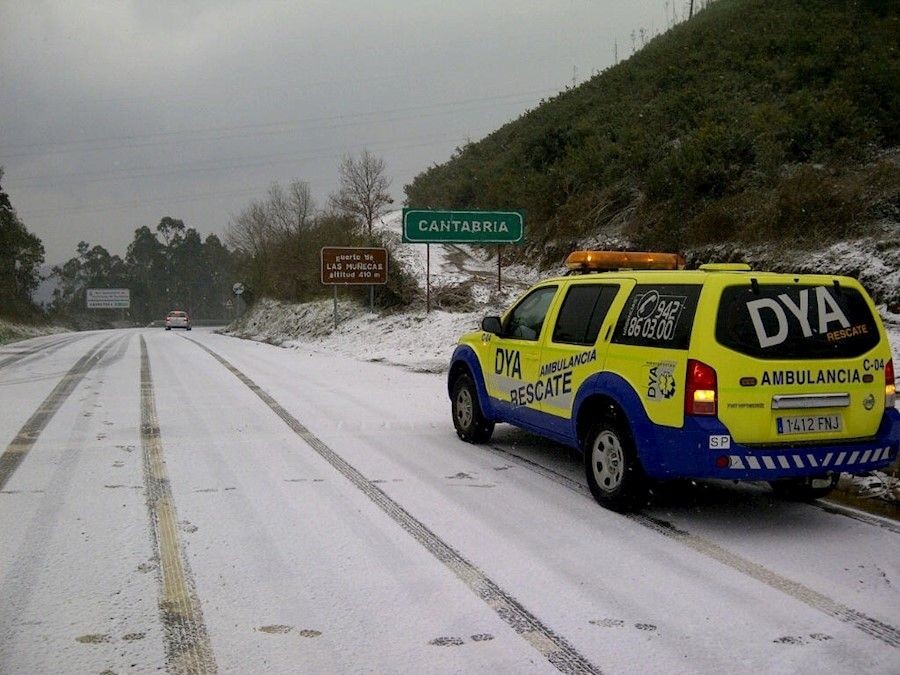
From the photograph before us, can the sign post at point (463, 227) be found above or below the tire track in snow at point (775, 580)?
above

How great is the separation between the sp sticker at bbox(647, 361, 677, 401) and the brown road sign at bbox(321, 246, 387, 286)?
21845mm

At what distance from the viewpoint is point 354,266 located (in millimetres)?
26906

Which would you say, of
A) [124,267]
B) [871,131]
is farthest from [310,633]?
[124,267]

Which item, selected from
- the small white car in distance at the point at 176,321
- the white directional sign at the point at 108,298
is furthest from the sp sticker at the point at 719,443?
the white directional sign at the point at 108,298

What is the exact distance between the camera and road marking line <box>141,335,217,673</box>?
11.3ft

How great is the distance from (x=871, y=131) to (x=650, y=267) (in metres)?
13.5

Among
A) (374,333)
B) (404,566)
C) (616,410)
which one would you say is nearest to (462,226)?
(374,333)

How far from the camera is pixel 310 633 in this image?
3689 millimetres

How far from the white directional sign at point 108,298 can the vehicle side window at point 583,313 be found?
109 meters

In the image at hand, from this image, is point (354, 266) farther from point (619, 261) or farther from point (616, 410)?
point (616, 410)

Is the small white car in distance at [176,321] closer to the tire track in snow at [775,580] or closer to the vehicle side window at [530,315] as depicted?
the vehicle side window at [530,315]

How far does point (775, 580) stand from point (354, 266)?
23368 millimetres

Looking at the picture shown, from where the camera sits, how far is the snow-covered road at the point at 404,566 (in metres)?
3.53

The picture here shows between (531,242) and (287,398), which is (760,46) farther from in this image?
(287,398)
